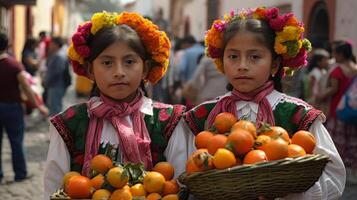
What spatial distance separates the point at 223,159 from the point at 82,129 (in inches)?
36.4

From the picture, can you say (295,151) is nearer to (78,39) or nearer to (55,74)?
(78,39)

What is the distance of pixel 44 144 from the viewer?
10039mm

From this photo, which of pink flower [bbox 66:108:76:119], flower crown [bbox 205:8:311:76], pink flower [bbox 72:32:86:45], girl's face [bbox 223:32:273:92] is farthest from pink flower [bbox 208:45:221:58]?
pink flower [bbox 66:108:76:119]

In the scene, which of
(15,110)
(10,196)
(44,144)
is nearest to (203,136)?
(10,196)

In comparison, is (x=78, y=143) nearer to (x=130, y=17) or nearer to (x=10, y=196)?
(x=130, y=17)

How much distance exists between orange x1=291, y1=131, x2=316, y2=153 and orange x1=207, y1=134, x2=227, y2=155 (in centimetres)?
33

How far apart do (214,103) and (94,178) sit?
80 cm

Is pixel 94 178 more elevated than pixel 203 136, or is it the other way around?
pixel 203 136

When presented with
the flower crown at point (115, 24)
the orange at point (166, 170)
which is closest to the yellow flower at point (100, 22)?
the flower crown at point (115, 24)

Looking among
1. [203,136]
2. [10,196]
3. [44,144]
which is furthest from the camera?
[44,144]

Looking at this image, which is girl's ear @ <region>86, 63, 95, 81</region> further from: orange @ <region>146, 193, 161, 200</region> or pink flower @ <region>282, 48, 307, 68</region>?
pink flower @ <region>282, 48, 307, 68</region>

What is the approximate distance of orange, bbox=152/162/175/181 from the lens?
9.69 ft

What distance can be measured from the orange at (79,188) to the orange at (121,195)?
0.12 metres

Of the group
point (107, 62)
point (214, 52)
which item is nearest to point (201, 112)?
point (214, 52)
